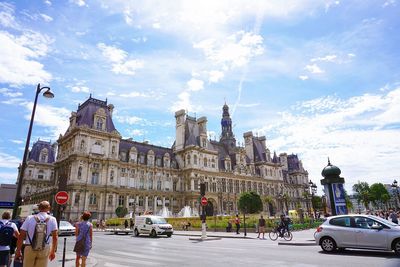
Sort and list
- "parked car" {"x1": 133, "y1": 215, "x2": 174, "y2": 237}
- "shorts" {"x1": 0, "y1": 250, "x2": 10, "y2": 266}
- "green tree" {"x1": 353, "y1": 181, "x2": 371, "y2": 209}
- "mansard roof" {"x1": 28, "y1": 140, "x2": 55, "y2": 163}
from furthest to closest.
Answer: "green tree" {"x1": 353, "y1": 181, "x2": 371, "y2": 209} < "mansard roof" {"x1": 28, "y1": 140, "x2": 55, "y2": 163} < "parked car" {"x1": 133, "y1": 215, "x2": 174, "y2": 237} < "shorts" {"x1": 0, "y1": 250, "x2": 10, "y2": 266}

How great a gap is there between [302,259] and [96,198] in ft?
140

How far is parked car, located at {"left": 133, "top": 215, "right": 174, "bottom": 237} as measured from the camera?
23766 mm

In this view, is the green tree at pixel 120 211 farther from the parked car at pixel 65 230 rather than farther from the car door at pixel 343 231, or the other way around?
the car door at pixel 343 231

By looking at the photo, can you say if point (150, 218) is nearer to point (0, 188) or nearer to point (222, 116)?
point (0, 188)

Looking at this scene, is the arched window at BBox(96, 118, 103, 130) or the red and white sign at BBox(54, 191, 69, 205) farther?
the arched window at BBox(96, 118, 103, 130)

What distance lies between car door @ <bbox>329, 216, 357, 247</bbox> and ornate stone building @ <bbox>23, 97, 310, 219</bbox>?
37990 mm

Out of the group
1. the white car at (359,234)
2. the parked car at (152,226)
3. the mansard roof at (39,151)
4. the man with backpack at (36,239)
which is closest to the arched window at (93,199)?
the parked car at (152,226)

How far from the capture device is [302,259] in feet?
34.3

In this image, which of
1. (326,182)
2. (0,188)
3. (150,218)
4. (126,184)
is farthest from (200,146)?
(0,188)

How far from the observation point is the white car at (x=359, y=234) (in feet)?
36.2

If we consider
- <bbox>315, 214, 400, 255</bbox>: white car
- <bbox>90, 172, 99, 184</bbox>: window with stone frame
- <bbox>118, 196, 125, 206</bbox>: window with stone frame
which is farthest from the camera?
<bbox>118, 196, 125, 206</bbox>: window with stone frame

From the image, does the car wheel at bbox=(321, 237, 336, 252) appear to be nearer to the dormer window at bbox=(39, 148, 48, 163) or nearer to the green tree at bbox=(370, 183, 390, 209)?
the dormer window at bbox=(39, 148, 48, 163)

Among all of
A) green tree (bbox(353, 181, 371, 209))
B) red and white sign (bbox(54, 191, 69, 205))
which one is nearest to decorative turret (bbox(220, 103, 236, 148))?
green tree (bbox(353, 181, 371, 209))

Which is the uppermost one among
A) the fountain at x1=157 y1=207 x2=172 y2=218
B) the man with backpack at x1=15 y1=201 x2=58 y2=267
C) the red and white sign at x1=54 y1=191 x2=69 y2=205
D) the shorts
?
the fountain at x1=157 y1=207 x2=172 y2=218
